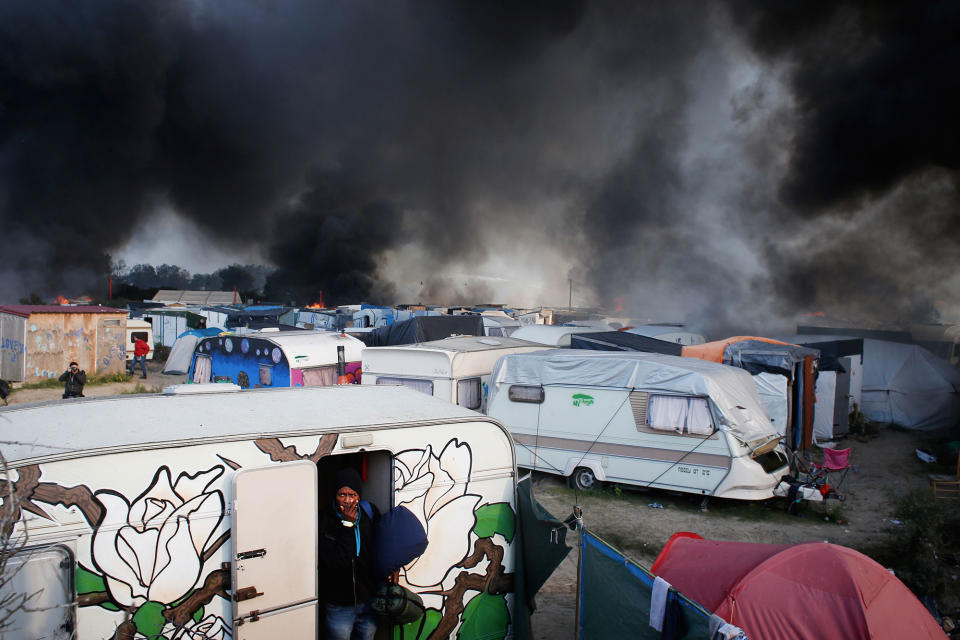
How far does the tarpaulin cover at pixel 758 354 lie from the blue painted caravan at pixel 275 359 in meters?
7.88

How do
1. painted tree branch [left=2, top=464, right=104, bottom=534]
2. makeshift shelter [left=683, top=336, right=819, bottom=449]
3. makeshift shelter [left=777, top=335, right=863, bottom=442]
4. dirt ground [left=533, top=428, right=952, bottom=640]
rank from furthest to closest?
makeshift shelter [left=777, top=335, right=863, bottom=442], makeshift shelter [left=683, top=336, right=819, bottom=449], dirt ground [left=533, top=428, right=952, bottom=640], painted tree branch [left=2, top=464, right=104, bottom=534]

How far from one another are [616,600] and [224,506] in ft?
8.55

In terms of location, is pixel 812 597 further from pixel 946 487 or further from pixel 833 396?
pixel 833 396

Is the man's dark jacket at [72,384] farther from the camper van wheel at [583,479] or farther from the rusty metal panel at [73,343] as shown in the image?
the camper van wheel at [583,479]

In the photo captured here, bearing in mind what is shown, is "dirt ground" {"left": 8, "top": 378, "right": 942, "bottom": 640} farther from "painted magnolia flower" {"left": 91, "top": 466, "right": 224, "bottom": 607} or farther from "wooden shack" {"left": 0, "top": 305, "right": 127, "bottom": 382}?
"wooden shack" {"left": 0, "top": 305, "right": 127, "bottom": 382}

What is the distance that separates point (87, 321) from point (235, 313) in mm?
9541

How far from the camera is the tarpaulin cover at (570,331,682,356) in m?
13.8

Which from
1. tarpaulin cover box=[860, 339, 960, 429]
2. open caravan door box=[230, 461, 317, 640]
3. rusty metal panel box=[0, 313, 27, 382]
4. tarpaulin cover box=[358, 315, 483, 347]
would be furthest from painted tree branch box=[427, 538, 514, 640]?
rusty metal panel box=[0, 313, 27, 382]

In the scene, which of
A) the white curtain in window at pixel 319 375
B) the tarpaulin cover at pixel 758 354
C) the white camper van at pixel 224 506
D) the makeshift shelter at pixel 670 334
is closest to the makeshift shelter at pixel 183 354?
the white curtain in window at pixel 319 375

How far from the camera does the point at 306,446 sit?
3.90 metres

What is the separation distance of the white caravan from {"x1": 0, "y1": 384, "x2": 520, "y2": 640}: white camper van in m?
5.39

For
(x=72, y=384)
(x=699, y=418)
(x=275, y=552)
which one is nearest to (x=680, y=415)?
(x=699, y=418)

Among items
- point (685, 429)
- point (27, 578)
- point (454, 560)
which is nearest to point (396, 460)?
point (454, 560)

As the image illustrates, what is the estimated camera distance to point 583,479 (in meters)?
9.25
